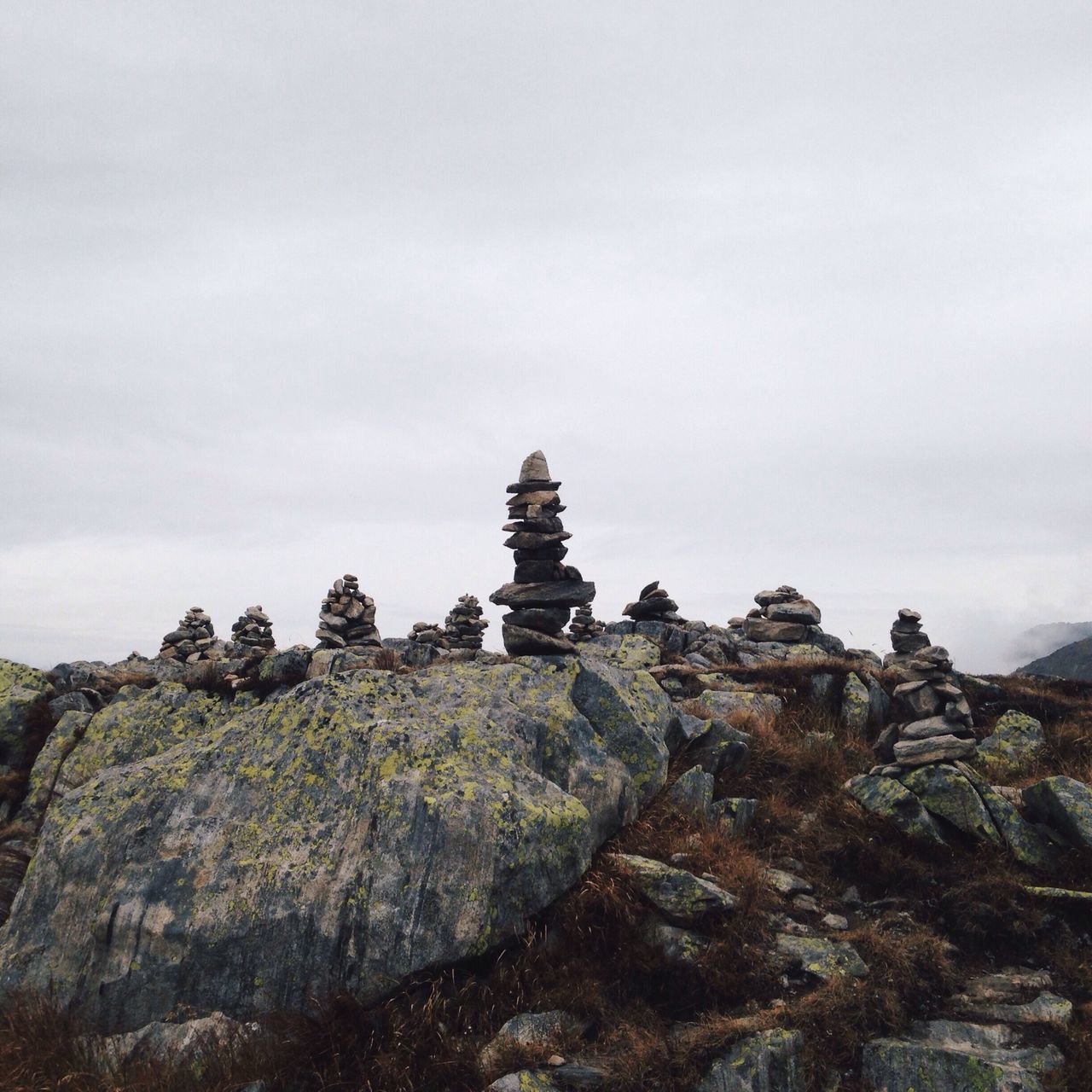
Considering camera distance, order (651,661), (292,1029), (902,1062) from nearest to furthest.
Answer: (902,1062) < (292,1029) < (651,661)

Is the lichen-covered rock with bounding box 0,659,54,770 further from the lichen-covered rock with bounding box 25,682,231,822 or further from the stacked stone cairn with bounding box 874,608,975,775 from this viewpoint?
the stacked stone cairn with bounding box 874,608,975,775

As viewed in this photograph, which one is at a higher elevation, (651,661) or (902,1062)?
(651,661)

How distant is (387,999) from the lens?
10.0 meters

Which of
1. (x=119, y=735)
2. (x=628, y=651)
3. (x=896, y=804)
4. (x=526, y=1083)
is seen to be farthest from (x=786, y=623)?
(x=526, y=1083)

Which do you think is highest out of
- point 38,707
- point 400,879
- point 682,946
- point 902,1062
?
point 38,707

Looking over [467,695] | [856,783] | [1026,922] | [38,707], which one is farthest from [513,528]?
[38,707]

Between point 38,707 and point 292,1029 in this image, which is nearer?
point 292,1029

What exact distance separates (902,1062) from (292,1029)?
754cm

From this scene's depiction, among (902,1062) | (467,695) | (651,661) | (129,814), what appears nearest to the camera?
(902,1062)

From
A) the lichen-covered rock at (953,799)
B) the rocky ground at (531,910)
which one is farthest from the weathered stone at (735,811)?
the lichen-covered rock at (953,799)

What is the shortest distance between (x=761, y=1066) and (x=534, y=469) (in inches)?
505

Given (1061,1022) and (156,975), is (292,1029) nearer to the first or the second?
(156,975)

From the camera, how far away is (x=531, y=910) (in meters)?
11.0

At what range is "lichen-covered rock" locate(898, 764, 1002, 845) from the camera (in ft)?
42.4
